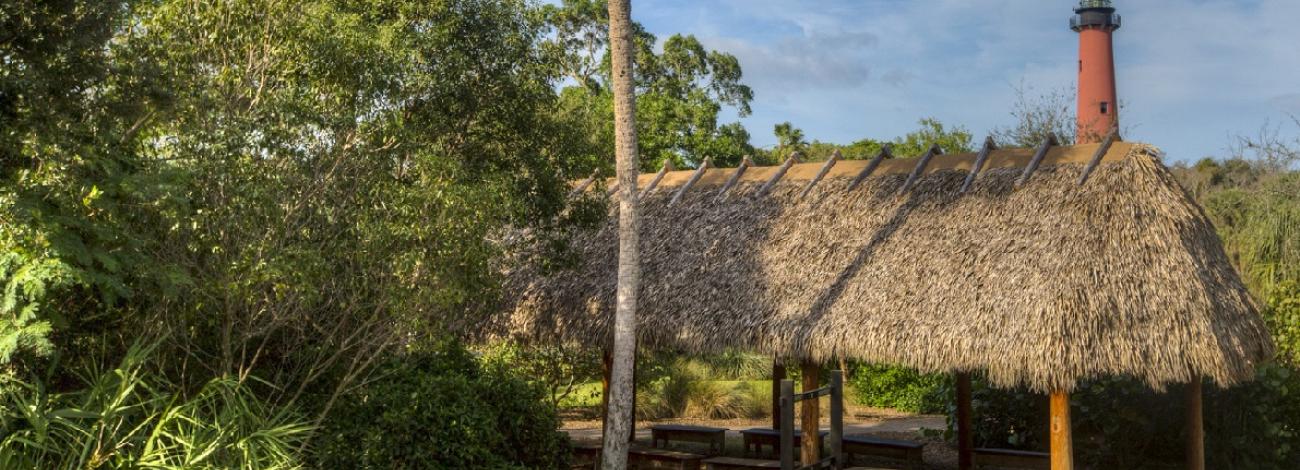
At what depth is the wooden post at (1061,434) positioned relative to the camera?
9703mm

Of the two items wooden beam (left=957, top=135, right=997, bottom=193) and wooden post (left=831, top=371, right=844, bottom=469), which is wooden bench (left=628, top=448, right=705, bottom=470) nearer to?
wooden post (left=831, top=371, right=844, bottom=469)

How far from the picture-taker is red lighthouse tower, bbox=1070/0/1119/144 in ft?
102

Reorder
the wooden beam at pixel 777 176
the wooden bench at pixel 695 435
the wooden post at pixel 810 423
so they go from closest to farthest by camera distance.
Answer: the wooden post at pixel 810 423, the wooden beam at pixel 777 176, the wooden bench at pixel 695 435

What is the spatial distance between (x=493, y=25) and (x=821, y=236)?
155 inches

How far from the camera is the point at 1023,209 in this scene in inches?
430

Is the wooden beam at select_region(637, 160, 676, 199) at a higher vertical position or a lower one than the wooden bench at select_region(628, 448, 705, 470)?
higher

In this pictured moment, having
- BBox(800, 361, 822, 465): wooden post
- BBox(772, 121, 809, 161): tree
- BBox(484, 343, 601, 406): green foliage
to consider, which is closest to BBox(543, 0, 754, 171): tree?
BBox(772, 121, 809, 161): tree

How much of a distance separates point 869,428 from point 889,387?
290cm

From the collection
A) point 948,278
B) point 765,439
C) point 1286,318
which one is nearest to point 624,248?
point 948,278

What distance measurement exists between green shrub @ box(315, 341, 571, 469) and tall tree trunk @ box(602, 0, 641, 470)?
22.8 inches

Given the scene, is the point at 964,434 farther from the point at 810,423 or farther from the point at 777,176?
the point at 777,176

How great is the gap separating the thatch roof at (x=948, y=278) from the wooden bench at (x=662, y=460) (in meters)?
1.33

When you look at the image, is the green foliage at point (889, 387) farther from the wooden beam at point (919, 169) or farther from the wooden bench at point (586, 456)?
the wooden bench at point (586, 456)

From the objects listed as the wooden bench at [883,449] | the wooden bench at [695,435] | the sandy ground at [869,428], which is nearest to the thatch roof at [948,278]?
the wooden bench at [883,449]
